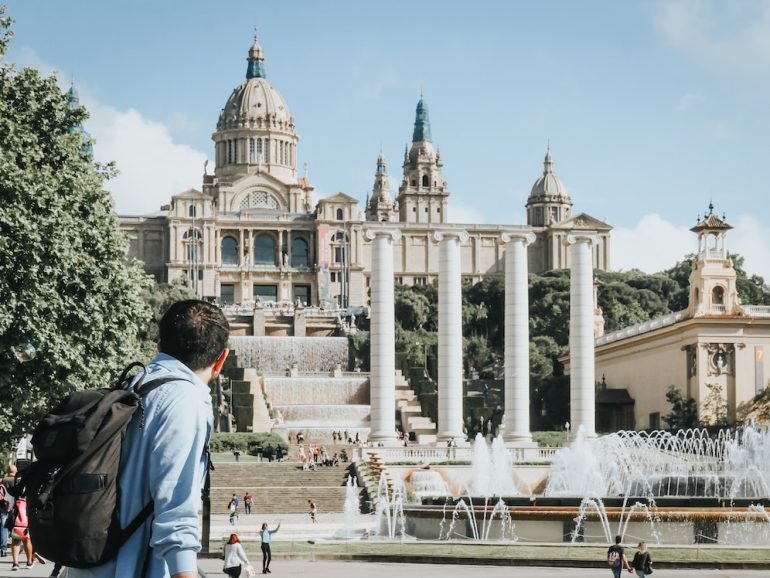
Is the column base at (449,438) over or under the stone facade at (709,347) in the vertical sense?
under

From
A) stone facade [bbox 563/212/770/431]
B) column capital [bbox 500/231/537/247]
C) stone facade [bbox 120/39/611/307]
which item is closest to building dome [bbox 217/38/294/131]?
stone facade [bbox 120/39/611/307]

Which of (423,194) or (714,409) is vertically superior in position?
(423,194)

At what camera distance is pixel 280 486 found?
184ft

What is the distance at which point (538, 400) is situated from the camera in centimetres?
9538

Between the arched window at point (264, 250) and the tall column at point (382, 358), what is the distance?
340ft

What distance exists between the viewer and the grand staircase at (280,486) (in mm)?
53031

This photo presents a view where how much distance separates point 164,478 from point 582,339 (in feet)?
191

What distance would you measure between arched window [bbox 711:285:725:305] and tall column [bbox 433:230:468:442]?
23.8 meters

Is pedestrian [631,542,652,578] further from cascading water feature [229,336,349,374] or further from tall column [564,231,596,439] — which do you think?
cascading water feature [229,336,349,374]

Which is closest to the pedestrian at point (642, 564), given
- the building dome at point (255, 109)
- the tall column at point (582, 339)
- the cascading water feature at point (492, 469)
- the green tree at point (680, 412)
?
the cascading water feature at point (492, 469)

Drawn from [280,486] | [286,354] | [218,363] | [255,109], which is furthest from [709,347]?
[255,109]

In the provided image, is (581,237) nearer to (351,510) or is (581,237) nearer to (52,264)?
(351,510)

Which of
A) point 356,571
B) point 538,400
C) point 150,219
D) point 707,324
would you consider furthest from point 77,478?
point 150,219

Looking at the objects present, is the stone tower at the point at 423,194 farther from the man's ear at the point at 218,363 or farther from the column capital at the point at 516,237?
the man's ear at the point at 218,363
